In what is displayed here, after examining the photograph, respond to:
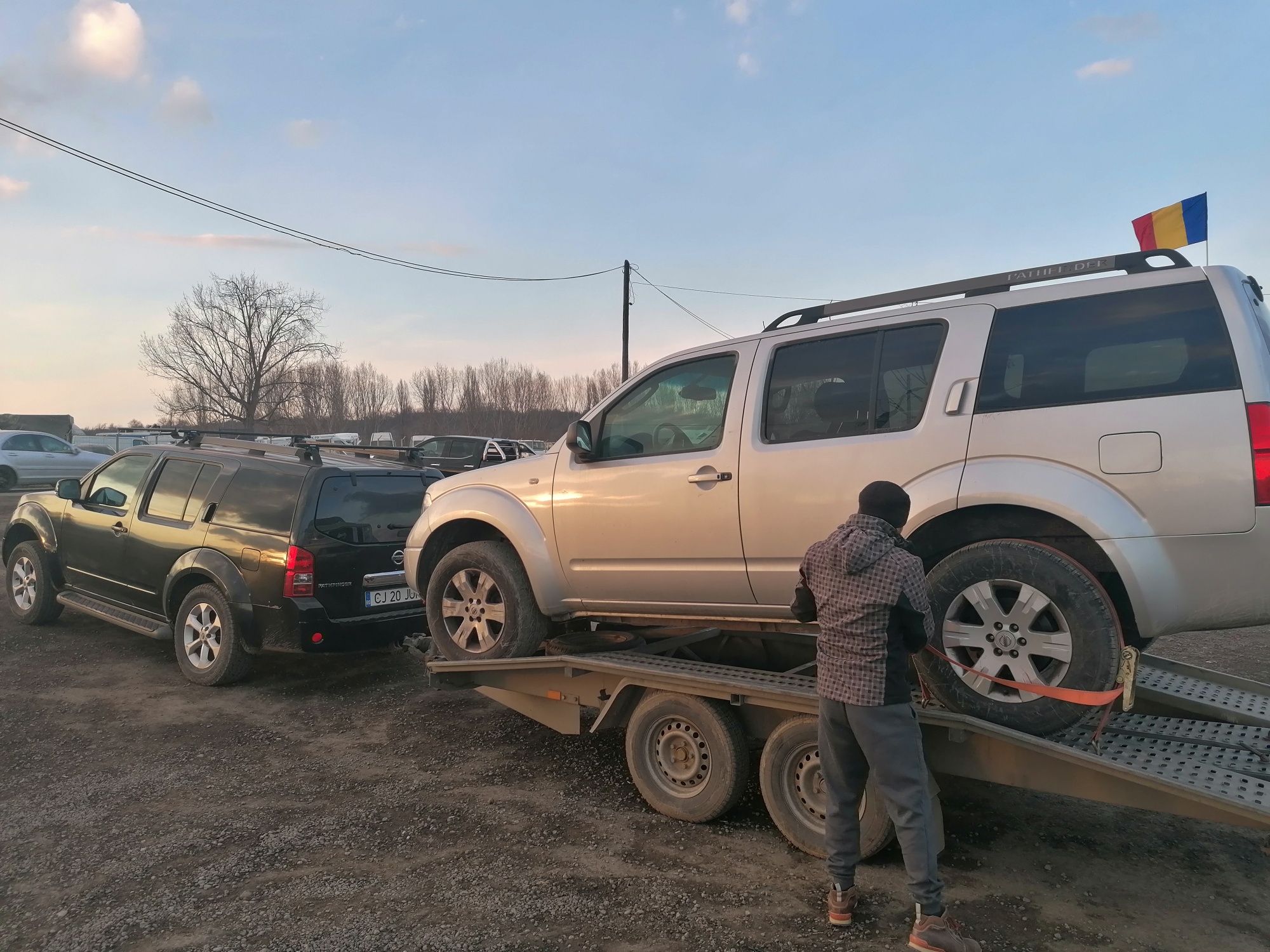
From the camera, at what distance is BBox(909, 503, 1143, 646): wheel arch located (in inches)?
127

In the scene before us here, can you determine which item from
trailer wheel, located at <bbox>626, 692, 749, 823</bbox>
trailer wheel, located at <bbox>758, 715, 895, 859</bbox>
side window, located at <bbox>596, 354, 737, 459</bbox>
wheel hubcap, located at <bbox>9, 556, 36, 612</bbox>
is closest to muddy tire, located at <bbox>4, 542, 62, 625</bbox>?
wheel hubcap, located at <bbox>9, 556, 36, 612</bbox>

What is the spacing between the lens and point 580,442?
447 centimetres

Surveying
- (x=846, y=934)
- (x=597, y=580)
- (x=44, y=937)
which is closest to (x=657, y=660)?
(x=597, y=580)

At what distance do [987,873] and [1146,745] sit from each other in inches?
33.8

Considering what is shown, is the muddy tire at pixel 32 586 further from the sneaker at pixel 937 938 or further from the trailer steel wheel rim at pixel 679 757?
the sneaker at pixel 937 938

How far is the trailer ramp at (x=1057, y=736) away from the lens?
3.00 meters

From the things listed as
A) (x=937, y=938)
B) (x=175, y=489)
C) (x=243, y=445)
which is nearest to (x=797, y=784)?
(x=937, y=938)

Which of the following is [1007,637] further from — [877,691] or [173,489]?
[173,489]

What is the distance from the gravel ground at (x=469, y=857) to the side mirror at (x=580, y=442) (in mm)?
1806

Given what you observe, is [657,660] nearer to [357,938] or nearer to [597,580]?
[597,580]

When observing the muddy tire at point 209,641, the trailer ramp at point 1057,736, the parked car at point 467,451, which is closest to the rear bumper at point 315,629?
the muddy tire at point 209,641

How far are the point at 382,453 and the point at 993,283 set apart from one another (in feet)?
17.2

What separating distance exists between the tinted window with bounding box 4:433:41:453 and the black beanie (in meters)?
24.0

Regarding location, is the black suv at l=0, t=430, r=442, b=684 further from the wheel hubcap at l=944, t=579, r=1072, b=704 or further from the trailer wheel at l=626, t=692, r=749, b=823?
the wheel hubcap at l=944, t=579, r=1072, b=704
